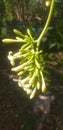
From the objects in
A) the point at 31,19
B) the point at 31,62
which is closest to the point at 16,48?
the point at 31,19

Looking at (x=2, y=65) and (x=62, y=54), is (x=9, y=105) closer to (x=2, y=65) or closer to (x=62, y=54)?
(x=2, y=65)

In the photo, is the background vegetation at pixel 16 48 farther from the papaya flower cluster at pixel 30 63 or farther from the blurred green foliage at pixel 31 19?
the papaya flower cluster at pixel 30 63

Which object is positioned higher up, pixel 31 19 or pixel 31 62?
pixel 31 62

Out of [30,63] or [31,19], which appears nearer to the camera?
[30,63]

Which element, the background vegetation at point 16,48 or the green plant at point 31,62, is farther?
the background vegetation at point 16,48

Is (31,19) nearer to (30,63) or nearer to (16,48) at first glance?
(16,48)

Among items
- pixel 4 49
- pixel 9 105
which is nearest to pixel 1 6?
pixel 4 49

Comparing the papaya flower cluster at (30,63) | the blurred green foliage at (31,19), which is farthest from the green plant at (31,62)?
the blurred green foliage at (31,19)

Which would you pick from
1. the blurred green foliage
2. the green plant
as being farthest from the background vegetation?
the green plant

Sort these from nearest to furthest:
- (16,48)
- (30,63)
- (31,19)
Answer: (30,63) → (16,48) → (31,19)

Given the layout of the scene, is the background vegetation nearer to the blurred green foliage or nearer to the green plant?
the blurred green foliage

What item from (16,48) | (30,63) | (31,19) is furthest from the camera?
(31,19)
